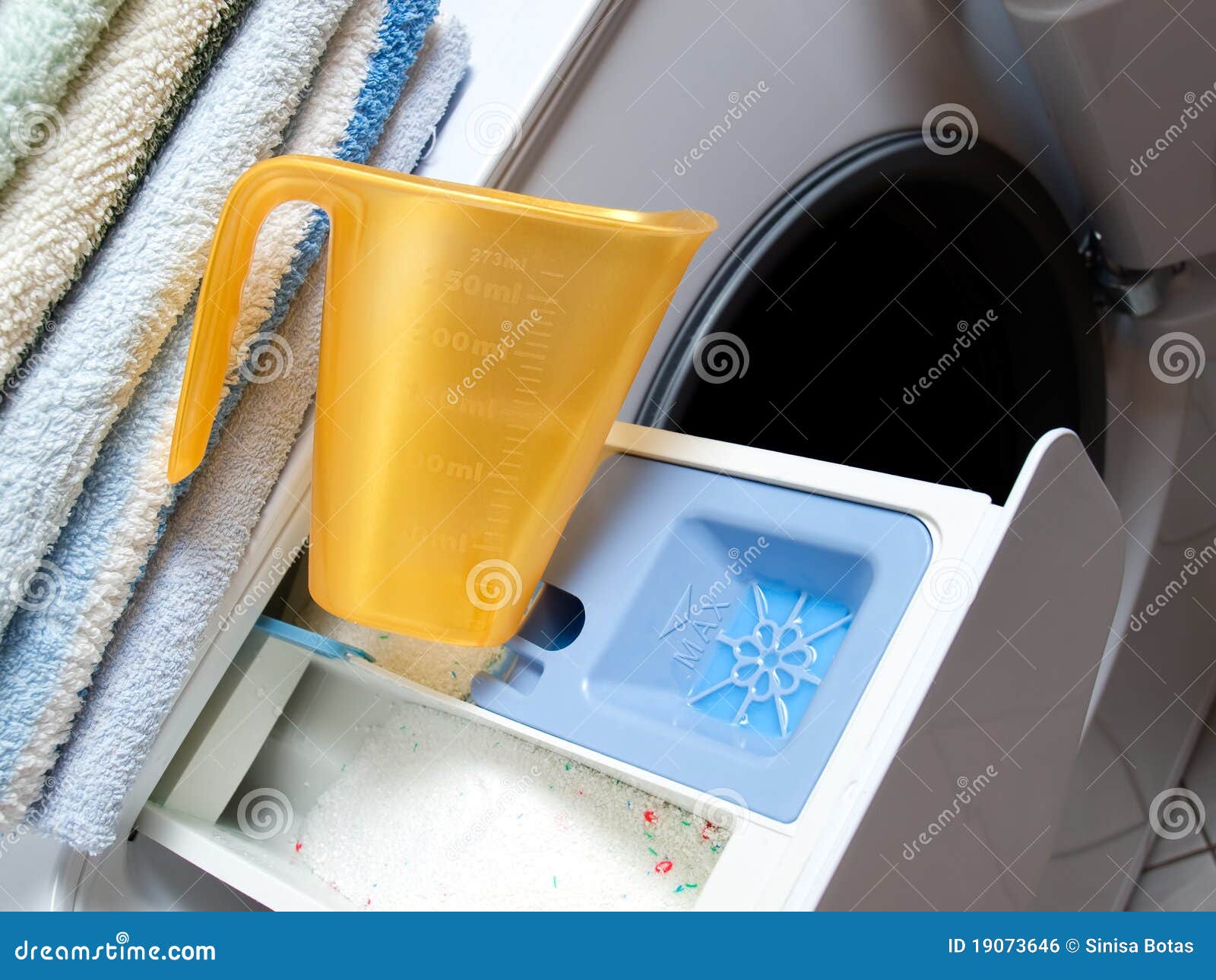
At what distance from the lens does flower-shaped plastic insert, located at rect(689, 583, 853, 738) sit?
0.55m

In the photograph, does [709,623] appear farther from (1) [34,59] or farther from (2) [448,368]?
(1) [34,59]

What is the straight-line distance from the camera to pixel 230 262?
545mm

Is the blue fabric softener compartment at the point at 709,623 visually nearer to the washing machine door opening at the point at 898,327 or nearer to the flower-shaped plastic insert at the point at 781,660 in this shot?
the flower-shaped plastic insert at the point at 781,660

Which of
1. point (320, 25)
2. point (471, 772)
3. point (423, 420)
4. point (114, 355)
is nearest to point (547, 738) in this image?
point (471, 772)

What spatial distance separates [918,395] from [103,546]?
0.69m

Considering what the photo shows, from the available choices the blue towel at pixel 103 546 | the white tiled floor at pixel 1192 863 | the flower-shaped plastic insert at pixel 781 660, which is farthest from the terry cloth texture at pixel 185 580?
the white tiled floor at pixel 1192 863

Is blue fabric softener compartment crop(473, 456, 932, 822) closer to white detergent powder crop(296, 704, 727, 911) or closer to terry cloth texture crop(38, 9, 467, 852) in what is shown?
white detergent powder crop(296, 704, 727, 911)

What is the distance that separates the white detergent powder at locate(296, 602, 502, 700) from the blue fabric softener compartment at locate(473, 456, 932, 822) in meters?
0.01

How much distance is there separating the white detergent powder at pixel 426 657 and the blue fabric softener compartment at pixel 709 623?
1 centimetres

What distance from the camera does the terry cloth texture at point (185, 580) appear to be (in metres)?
0.59

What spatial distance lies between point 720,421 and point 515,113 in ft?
1.02

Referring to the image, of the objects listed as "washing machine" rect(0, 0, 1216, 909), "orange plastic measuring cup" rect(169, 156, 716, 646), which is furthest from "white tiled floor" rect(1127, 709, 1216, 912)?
"orange plastic measuring cup" rect(169, 156, 716, 646)

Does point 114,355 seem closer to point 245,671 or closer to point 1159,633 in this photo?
point 245,671

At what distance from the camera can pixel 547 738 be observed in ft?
1.91
